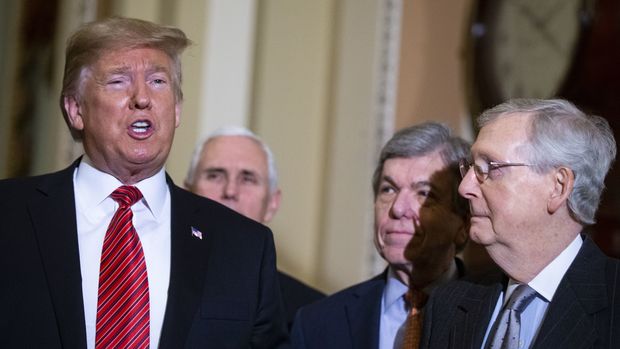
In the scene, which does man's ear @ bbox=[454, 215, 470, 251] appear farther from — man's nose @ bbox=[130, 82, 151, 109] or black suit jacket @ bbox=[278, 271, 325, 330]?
man's nose @ bbox=[130, 82, 151, 109]

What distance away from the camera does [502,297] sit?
2.73 metres

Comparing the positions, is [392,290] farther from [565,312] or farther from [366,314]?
[565,312]

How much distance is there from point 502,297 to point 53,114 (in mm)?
2252

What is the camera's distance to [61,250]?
8.44ft

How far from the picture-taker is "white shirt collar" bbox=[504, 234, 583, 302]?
8.48 ft

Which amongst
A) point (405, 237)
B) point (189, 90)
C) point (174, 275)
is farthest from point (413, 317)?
point (189, 90)

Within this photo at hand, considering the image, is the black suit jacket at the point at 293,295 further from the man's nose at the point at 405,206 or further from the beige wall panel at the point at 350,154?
the beige wall panel at the point at 350,154

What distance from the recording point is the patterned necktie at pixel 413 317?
310 cm

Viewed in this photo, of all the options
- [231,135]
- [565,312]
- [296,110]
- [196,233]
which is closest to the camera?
[565,312]

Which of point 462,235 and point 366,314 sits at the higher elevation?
point 462,235

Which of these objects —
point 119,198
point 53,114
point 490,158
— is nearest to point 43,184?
point 119,198

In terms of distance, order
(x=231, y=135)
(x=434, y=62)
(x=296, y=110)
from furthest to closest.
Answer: (x=434, y=62)
(x=296, y=110)
(x=231, y=135)

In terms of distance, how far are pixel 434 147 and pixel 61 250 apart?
48.4 inches

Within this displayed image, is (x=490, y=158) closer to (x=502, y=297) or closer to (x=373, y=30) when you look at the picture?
(x=502, y=297)
